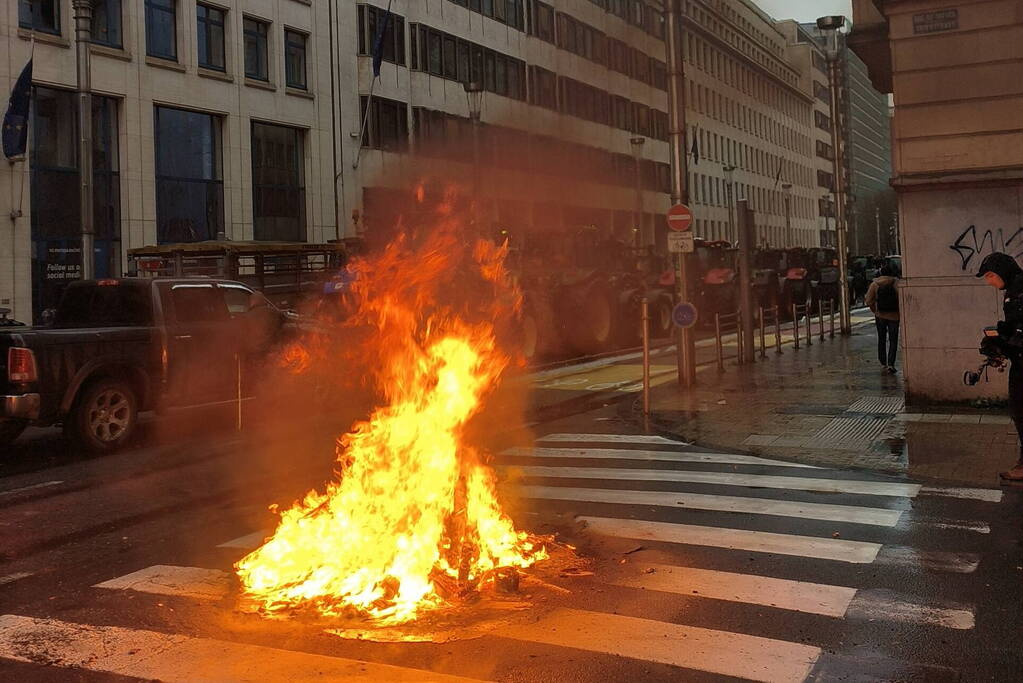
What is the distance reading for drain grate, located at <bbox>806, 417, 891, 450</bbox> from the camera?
998cm

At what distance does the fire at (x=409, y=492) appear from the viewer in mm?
5129

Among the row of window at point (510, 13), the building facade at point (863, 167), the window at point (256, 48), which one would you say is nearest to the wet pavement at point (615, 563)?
the row of window at point (510, 13)

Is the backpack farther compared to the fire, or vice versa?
the backpack

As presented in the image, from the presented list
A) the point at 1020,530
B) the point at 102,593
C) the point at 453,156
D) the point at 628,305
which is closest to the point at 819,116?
the point at 628,305

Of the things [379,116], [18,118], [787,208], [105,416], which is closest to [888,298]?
[105,416]

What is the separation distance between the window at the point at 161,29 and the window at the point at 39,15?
2897mm

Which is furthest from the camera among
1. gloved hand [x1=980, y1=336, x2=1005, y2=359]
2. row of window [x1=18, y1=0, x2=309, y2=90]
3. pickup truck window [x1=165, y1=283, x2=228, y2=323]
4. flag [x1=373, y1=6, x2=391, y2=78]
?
flag [x1=373, y1=6, x2=391, y2=78]

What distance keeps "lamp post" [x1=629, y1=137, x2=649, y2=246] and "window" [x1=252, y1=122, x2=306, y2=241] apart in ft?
46.8

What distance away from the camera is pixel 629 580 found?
216 inches

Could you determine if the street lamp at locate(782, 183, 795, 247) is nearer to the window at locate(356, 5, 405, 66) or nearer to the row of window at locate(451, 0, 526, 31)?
the row of window at locate(451, 0, 526, 31)

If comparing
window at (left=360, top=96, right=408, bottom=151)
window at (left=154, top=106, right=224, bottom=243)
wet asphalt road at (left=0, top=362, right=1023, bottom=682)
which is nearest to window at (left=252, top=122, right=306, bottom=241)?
window at (left=154, top=106, right=224, bottom=243)

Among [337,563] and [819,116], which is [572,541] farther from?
[819,116]

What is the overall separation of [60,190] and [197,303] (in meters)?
16.6

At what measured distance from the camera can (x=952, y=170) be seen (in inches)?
468
